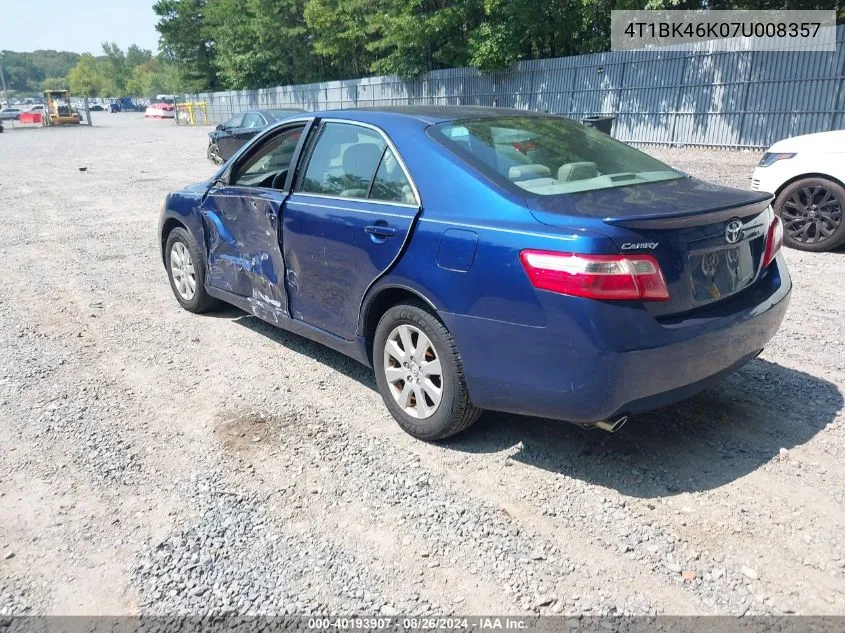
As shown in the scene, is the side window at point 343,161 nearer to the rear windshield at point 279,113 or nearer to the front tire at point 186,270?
the front tire at point 186,270

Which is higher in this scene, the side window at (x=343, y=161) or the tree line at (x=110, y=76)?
the tree line at (x=110, y=76)

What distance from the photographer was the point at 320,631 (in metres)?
2.47

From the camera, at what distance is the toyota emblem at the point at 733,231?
10.5 feet

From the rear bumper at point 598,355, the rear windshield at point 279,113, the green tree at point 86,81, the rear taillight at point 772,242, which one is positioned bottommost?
the rear bumper at point 598,355

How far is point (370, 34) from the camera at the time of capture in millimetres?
31516

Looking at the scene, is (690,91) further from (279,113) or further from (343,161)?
(343,161)

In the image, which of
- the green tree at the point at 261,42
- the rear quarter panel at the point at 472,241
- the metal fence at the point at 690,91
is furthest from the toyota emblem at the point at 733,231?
the green tree at the point at 261,42

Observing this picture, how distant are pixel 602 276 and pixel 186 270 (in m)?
4.19

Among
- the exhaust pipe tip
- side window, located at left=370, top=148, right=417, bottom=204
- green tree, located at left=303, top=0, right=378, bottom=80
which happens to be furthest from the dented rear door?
green tree, located at left=303, top=0, right=378, bottom=80

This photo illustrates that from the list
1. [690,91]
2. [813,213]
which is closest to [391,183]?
[813,213]

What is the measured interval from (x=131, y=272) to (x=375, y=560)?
589 centimetres

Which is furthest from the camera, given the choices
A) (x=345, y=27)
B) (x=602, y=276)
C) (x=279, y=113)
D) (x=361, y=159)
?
(x=345, y=27)

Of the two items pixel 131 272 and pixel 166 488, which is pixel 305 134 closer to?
pixel 166 488

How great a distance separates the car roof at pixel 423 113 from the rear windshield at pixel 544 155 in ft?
0.28
